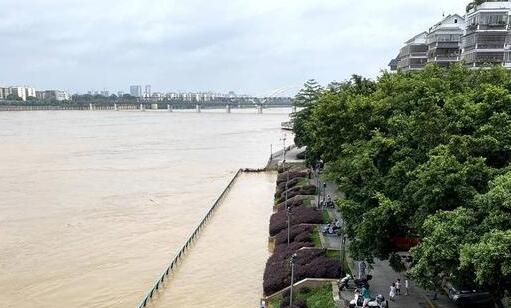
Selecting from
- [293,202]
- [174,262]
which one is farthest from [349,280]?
[293,202]

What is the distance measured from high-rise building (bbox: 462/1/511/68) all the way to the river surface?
23.1 m

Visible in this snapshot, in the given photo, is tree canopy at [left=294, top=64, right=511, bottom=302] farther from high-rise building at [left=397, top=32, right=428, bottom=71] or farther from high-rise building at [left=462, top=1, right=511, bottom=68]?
high-rise building at [left=397, top=32, right=428, bottom=71]

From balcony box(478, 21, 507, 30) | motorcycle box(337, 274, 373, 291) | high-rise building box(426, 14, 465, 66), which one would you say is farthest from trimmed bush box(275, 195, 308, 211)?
high-rise building box(426, 14, 465, 66)

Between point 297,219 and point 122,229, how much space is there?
12.1 m

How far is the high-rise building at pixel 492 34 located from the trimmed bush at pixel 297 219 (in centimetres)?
2439

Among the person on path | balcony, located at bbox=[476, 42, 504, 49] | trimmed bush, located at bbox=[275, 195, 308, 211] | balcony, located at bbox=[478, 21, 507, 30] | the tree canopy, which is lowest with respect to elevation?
trimmed bush, located at bbox=[275, 195, 308, 211]

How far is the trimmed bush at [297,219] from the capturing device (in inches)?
1328

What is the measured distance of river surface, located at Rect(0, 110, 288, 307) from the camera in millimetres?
26688

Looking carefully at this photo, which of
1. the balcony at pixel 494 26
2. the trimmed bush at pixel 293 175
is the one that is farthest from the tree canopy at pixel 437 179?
the trimmed bush at pixel 293 175

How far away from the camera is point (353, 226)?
2064cm

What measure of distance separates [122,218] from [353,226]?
80.1 feet

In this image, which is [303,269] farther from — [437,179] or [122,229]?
[122,229]

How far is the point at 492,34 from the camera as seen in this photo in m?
50.1

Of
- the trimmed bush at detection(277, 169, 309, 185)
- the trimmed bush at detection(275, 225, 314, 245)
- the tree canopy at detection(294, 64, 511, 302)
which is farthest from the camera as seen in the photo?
the trimmed bush at detection(277, 169, 309, 185)
